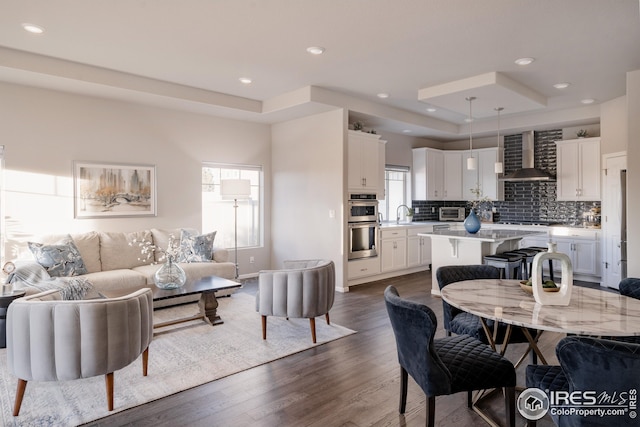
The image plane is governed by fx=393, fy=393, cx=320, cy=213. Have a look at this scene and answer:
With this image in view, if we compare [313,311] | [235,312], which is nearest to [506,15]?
[313,311]

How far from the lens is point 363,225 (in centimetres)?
617

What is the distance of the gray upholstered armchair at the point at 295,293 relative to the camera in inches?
143

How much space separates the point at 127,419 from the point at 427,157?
274 inches

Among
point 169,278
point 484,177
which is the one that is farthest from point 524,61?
point 169,278

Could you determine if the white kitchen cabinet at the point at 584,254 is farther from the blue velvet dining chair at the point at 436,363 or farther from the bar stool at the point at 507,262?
the blue velvet dining chair at the point at 436,363

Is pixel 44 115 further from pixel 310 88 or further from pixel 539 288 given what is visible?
pixel 539 288

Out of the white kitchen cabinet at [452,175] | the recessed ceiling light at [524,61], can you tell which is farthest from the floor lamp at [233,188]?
the white kitchen cabinet at [452,175]

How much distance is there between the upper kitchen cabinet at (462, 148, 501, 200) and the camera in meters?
7.82

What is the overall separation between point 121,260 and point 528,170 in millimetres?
6786

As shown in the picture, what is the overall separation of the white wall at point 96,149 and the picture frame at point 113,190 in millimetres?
80

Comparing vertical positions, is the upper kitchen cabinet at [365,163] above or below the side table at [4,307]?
above

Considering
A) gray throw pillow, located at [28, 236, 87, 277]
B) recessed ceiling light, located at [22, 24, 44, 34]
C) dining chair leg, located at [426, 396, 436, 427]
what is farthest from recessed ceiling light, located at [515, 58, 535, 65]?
gray throw pillow, located at [28, 236, 87, 277]

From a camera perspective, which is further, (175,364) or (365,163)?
(365,163)

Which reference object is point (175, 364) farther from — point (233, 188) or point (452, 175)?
point (452, 175)
